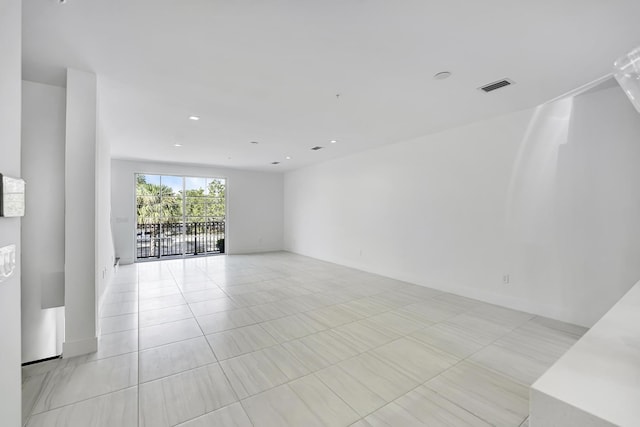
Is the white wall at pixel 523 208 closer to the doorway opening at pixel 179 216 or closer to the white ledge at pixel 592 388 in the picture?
the white ledge at pixel 592 388

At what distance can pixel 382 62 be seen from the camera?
2369 mm

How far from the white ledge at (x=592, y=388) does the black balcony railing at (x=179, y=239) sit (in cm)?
831

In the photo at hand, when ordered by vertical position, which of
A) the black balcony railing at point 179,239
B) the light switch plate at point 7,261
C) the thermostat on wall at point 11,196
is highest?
the thermostat on wall at point 11,196

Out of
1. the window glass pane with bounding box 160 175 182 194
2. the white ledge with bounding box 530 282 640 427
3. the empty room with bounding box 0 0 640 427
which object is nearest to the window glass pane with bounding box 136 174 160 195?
the window glass pane with bounding box 160 175 182 194

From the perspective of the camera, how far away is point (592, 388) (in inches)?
28.1

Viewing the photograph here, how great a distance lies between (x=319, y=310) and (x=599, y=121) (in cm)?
389

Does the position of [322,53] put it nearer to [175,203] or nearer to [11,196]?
[11,196]

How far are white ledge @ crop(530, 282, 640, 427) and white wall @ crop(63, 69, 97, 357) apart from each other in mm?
3295

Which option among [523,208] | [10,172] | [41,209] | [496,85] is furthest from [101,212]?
[523,208]

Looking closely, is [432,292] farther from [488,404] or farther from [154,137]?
[154,137]

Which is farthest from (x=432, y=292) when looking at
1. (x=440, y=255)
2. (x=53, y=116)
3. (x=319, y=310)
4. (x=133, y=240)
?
(x=133, y=240)

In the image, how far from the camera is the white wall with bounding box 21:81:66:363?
8.45 feet

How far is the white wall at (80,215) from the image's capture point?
97.9 inches

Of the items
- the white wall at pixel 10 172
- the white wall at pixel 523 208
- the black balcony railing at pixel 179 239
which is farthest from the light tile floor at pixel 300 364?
the black balcony railing at pixel 179 239
